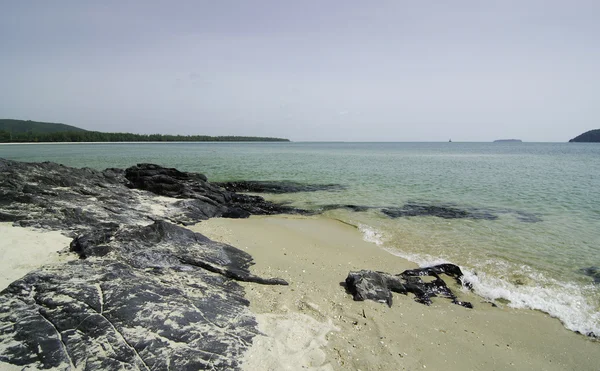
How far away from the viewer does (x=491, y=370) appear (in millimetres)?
5258

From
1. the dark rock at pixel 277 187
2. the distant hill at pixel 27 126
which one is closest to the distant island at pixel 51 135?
the distant hill at pixel 27 126

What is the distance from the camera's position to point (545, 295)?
26.5ft

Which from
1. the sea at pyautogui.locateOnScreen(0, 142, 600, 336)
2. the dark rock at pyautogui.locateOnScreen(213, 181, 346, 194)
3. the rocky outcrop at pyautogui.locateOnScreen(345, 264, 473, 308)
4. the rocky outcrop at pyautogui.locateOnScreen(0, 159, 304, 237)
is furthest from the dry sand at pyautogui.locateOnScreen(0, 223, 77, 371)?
the dark rock at pyautogui.locateOnScreen(213, 181, 346, 194)

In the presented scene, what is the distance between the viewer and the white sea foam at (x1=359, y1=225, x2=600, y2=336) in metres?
7.08

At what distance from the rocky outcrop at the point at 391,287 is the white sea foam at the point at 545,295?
32.7 inches

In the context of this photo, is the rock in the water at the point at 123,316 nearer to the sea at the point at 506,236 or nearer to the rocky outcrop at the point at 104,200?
the rocky outcrop at the point at 104,200

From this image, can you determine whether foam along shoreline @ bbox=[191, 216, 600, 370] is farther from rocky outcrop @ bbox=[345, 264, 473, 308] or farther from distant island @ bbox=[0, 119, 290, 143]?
distant island @ bbox=[0, 119, 290, 143]

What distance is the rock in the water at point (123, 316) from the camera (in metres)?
4.28

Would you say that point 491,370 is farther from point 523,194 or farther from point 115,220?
point 523,194

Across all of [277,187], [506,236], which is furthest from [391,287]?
[277,187]

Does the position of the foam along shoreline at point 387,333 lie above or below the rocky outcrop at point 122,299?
below

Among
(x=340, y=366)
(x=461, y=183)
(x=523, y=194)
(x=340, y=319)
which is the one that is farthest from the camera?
(x=461, y=183)

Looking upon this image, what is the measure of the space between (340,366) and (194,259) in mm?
4572

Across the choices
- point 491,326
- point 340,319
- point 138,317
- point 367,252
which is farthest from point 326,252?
point 138,317
